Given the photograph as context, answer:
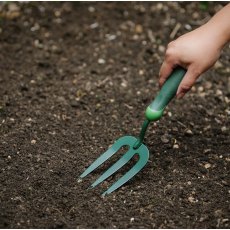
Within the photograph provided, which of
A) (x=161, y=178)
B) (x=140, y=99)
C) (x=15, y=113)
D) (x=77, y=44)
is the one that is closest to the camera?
(x=161, y=178)

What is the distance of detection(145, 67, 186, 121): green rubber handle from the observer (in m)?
1.88

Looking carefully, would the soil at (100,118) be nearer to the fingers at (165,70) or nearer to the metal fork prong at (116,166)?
the metal fork prong at (116,166)

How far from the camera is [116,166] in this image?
2041 mm

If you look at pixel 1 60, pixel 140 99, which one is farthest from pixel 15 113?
pixel 140 99

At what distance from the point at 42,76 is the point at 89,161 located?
83 cm

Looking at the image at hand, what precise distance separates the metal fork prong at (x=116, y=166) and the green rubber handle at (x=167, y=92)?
23 centimetres

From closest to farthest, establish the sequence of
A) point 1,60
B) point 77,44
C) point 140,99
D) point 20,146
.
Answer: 1. point 20,146
2. point 140,99
3. point 1,60
4. point 77,44

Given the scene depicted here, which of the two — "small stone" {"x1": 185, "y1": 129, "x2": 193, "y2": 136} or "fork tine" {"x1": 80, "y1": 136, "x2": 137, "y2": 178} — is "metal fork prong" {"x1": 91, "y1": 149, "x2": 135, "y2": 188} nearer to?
"fork tine" {"x1": 80, "y1": 136, "x2": 137, "y2": 178}

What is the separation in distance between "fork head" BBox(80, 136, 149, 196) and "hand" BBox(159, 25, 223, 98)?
0.43 meters

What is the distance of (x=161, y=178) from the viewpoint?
2.04 meters

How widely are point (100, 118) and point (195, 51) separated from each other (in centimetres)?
81

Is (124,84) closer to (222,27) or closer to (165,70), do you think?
(165,70)

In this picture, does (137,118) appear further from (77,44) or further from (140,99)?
(77,44)

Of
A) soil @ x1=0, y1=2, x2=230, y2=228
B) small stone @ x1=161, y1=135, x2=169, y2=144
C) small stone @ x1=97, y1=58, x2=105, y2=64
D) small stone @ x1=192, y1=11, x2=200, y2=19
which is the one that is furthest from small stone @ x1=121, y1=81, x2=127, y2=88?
small stone @ x1=192, y1=11, x2=200, y2=19
